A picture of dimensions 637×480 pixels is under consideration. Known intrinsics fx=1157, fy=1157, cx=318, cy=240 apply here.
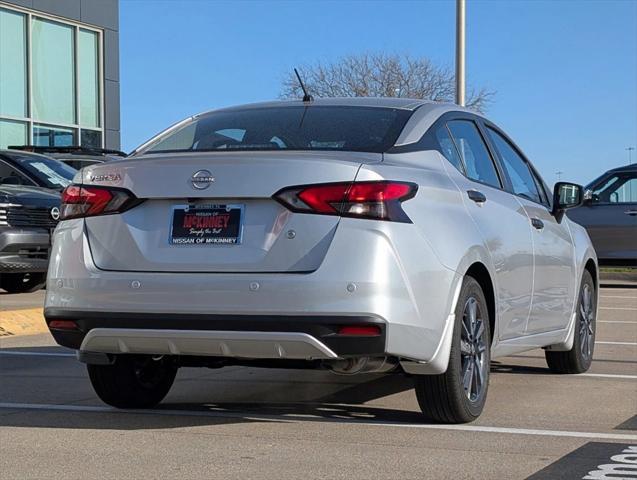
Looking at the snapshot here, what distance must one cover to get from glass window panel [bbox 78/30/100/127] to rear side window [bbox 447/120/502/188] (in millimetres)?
20999

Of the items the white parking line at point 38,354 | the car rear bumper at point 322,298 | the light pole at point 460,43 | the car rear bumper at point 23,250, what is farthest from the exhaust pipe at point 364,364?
the light pole at point 460,43

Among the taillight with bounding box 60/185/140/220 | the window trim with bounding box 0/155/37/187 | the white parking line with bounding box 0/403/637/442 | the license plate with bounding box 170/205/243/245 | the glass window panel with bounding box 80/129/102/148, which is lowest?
the white parking line with bounding box 0/403/637/442

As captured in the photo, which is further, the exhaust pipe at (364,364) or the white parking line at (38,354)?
the white parking line at (38,354)

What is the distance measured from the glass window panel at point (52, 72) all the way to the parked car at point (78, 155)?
27.1 feet

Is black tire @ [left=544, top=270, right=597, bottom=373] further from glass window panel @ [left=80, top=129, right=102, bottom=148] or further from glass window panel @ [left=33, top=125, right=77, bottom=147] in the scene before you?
glass window panel @ [left=80, top=129, right=102, bottom=148]

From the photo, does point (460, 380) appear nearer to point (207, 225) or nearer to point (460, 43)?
point (207, 225)

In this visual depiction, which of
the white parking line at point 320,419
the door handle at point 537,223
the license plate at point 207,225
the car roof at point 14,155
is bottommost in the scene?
the white parking line at point 320,419

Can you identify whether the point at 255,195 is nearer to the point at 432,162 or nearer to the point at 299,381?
the point at 432,162

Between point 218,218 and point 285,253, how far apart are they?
0.37 metres

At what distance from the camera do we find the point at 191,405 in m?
6.34

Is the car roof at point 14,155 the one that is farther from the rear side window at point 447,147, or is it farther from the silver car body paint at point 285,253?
the rear side window at point 447,147

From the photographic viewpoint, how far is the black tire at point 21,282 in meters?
14.1

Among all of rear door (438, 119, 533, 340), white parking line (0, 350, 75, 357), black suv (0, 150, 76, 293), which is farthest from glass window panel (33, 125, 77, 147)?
rear door (438, 119, 533, 340)

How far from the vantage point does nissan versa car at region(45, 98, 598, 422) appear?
5.03m
